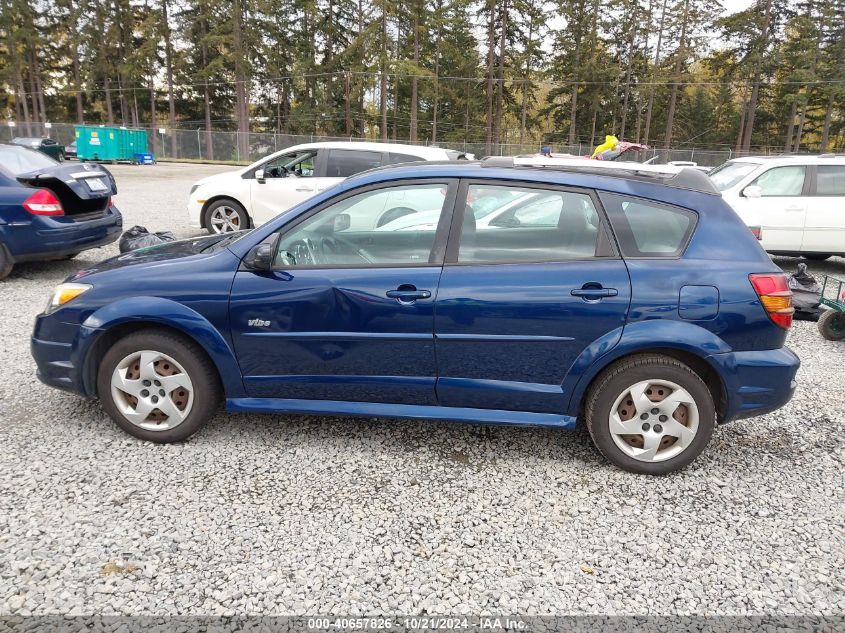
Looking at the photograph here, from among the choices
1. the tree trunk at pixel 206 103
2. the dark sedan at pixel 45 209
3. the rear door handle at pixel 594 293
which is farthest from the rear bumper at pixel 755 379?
the tree trunk at pixel 206 103

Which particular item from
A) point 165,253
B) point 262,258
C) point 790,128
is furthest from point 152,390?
point 790,128

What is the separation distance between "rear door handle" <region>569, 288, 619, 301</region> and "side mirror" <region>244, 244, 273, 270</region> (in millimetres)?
1633

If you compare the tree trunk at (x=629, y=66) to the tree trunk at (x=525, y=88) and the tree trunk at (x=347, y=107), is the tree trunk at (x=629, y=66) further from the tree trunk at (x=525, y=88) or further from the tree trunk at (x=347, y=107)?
the tree trunk at (x=347, y=107)

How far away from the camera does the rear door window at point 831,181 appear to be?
7.81 m

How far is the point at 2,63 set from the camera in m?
50.7

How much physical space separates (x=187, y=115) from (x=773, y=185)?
184 feet

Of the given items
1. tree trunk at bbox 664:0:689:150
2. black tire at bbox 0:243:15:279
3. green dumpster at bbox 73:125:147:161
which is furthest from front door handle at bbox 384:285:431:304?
tree trunk at bbox 664:0:689:150

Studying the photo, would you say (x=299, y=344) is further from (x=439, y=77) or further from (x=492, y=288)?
(x=439, y=77)

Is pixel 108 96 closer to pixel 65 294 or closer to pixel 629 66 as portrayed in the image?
pixel 629 66

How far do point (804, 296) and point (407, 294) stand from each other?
4.98m

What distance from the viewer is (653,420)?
9.99ft

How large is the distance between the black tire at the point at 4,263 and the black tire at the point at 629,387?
672 centimetres

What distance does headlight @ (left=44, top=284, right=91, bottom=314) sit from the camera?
3.32 meters

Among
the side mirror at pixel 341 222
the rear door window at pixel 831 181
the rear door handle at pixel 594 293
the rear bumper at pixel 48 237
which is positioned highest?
the rear door window at pixel 831 181
